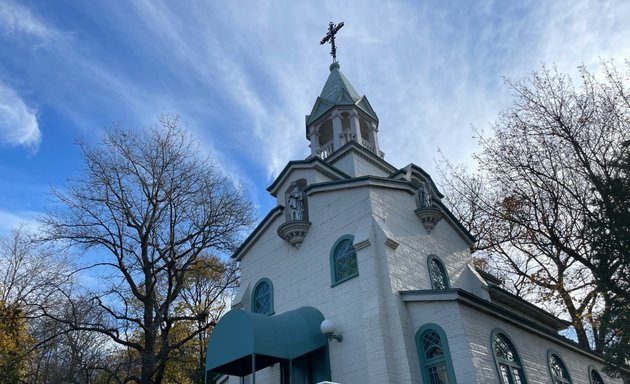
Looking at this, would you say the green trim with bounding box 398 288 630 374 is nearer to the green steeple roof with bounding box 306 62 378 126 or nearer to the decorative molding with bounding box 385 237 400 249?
the decorative molding with bounding box 385 237 400 249

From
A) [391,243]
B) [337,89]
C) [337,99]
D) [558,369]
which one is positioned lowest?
[558,369]

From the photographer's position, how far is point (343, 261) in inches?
553

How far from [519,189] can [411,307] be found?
7302 millimetres

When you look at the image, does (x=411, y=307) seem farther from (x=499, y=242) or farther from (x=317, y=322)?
(x=499, y=242)

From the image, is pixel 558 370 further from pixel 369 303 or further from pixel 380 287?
pixel 369 303

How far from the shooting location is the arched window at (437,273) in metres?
14.8

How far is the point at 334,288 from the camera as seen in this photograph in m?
13.7

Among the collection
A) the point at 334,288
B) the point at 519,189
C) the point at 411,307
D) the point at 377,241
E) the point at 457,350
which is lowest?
the point at 457,350

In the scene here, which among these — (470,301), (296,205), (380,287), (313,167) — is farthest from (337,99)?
(470,301)

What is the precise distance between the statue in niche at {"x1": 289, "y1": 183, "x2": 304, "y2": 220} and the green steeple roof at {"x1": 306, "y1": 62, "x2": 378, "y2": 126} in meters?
6.51

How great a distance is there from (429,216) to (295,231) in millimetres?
4511

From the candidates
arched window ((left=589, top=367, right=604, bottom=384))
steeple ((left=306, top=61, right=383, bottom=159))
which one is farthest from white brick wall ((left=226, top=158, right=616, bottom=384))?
steeple ((left=306, top=61, right=383, bottom=159))

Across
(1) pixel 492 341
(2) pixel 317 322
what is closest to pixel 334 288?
(2) pixel 317 322

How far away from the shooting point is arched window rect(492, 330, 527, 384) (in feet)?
40.2
